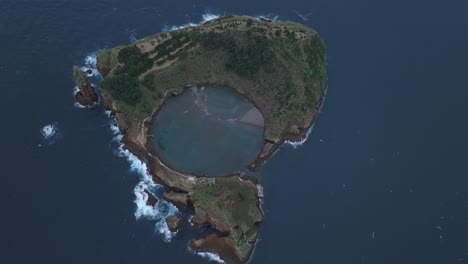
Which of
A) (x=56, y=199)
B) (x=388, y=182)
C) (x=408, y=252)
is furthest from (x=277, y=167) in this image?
(x=56, y=199)

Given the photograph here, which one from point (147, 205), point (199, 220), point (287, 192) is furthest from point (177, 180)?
point (287, 192)

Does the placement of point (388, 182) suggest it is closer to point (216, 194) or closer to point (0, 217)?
point (216, 194)

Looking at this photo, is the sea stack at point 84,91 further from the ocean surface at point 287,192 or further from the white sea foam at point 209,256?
the white sea foam at point 209,256

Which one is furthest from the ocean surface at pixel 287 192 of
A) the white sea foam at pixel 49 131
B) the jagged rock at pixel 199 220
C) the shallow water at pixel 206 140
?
the shallow water at pixel 206 140

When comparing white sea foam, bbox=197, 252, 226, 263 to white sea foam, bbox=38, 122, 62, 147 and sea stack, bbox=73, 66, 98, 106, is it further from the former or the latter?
sea stack, bbox=73, 66, 98, 106

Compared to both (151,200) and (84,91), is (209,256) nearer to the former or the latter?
(151,200)

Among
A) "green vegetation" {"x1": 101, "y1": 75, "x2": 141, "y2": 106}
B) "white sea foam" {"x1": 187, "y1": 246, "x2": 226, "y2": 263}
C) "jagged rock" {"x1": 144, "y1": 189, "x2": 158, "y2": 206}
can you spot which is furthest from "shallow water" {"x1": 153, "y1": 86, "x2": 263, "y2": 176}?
"white sea foam" {"x1": 187, "y1": 246, "x2": 226, "y2": 263}
